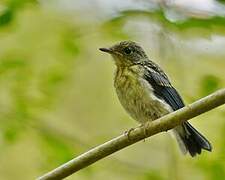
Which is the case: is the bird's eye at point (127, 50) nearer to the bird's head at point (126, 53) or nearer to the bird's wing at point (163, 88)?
the bird's head at point (126, 53)

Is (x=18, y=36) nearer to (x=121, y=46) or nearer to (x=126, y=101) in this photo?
(x=121, y=46)

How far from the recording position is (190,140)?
155 inches

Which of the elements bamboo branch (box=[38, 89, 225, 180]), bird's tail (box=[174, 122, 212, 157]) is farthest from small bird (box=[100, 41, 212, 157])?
bamboo branch (box=[38, 89, 225, 180])

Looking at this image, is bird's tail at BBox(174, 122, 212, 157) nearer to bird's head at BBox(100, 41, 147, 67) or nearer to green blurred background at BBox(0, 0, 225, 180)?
green blurred background at BBox(0, 0, 225, 180)

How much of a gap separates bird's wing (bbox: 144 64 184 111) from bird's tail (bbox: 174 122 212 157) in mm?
160

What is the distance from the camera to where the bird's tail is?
3.81 metres

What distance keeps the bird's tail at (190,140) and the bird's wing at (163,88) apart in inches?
6.3

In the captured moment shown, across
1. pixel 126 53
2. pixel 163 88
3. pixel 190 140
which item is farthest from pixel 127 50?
pixel 190 140

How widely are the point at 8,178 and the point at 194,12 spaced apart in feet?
9.63

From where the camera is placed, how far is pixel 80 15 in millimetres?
4715

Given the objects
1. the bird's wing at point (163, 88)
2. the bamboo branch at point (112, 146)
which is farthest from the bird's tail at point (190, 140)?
the bamboo branch at point (112, 146)

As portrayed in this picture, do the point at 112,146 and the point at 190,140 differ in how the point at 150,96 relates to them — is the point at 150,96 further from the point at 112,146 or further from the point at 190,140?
the point at 112,146

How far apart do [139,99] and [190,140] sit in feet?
1.19

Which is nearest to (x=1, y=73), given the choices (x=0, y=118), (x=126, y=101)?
(x=0, y=118)
